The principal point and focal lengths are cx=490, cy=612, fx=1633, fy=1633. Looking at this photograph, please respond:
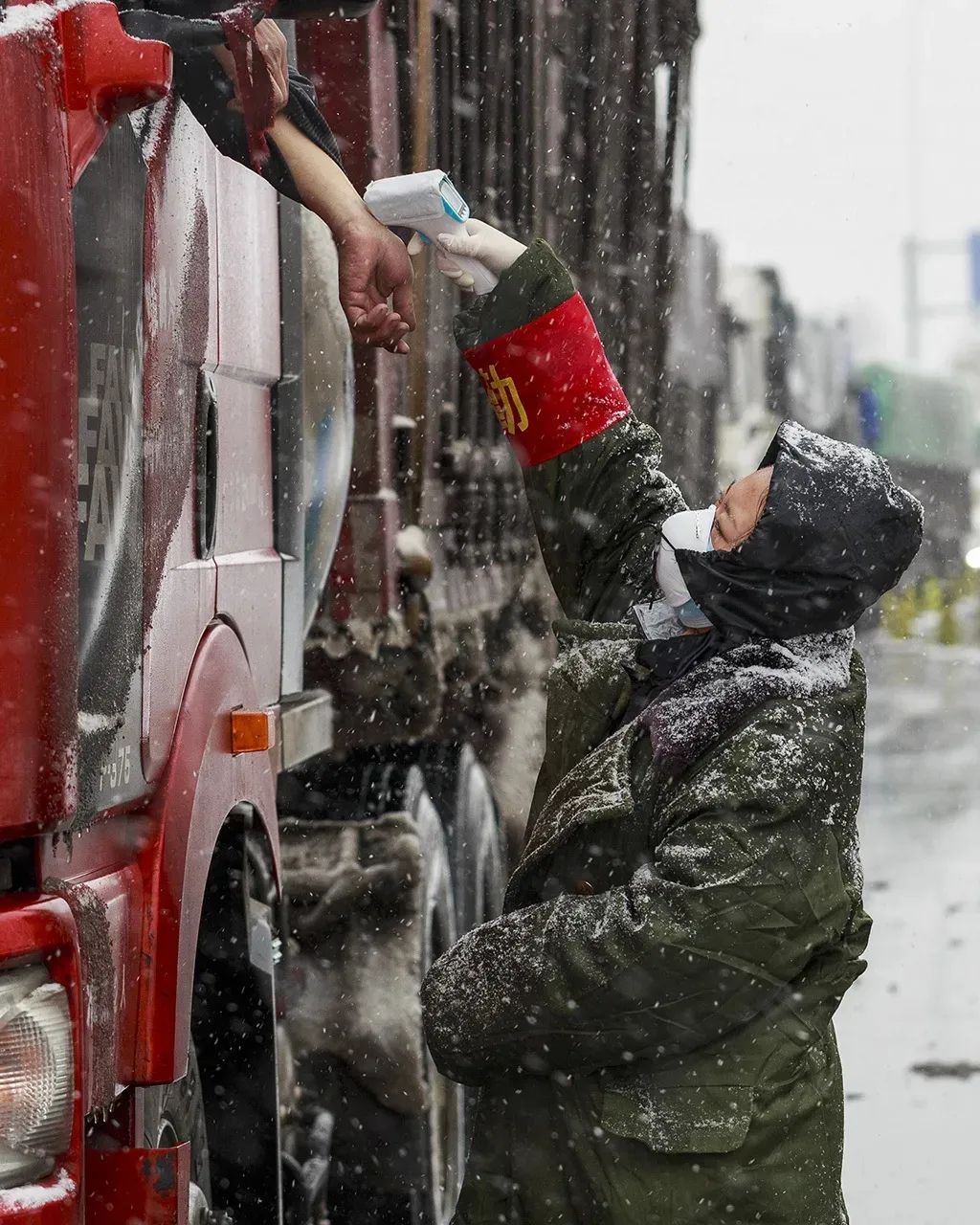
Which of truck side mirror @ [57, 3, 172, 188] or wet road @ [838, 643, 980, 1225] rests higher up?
truck side mirror @ [57, 3, 172, 188]

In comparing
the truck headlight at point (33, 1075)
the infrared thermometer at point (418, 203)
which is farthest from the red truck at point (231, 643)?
the infrared thermometer at point (418, 203)

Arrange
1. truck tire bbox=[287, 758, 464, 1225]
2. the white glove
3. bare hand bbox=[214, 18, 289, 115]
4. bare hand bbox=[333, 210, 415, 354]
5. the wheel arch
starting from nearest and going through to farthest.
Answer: the wheel arch, bare hand bbox=[214, 18, 289, 115], bare hand bbox=[333, 210, 415, 354], the white glove, truck tire bbox=[287, 758, 464, 1225]

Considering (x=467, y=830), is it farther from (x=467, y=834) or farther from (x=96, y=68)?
(x=96, y=68)

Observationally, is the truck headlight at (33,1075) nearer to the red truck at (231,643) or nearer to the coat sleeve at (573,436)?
the red truck at (231,643)

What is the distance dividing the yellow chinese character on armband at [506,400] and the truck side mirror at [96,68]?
110cm

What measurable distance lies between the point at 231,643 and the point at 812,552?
829mm

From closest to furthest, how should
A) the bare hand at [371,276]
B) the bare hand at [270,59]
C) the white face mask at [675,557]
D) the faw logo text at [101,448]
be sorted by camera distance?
the faw logo text at [101,448] < the bare hand at [270,59] < the white face mask at [675,557] < the bare hand at [371,276]

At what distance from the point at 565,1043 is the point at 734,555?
66 cm

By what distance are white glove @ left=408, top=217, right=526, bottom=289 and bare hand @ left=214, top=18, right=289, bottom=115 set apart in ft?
1.25

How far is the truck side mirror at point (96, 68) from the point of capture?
1578 mm

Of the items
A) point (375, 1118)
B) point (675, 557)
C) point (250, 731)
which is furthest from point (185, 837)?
point (375, 1118)

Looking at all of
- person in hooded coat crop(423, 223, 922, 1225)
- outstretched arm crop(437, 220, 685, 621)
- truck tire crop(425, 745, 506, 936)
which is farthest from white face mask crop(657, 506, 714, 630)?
truck tire crop(425, 745, 506, 936)

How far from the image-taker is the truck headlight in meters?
1.52

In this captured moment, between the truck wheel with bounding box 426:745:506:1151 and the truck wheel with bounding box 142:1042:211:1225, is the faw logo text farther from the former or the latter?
the truck wheel with bounding box 426:745:506:1151
